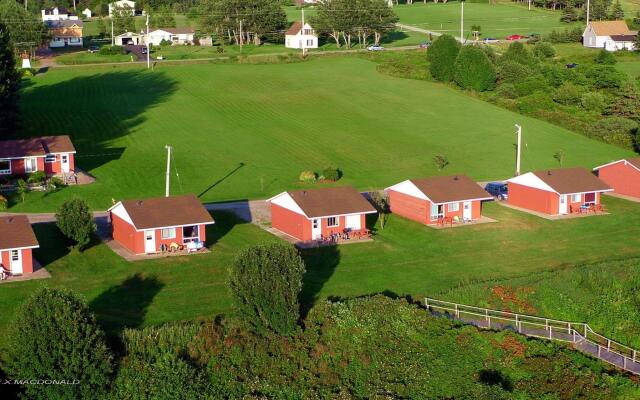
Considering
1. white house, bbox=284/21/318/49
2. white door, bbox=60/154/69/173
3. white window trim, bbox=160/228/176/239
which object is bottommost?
white window trim, bbox=160/228/176/239

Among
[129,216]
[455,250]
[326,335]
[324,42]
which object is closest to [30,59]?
[324,42]

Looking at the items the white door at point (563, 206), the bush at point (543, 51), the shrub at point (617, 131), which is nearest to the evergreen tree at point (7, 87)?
the white door at point (563, 206)

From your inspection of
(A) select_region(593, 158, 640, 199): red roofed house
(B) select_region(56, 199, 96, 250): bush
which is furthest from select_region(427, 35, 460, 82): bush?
(B) select_region(56, 199, 96, 250): bush

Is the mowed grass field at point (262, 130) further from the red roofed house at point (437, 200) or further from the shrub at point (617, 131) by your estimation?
the red roofed house at point (437, 200)

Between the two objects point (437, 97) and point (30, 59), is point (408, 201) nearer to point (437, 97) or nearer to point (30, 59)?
point (437, 97)

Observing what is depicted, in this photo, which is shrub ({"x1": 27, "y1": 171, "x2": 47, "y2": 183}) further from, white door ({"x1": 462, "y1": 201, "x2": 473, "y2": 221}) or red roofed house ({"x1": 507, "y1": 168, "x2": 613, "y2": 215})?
red roofed house ({"x1": 507, "y1": 168, "x2": 613, "y2": 215})

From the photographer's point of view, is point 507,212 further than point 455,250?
Yes
